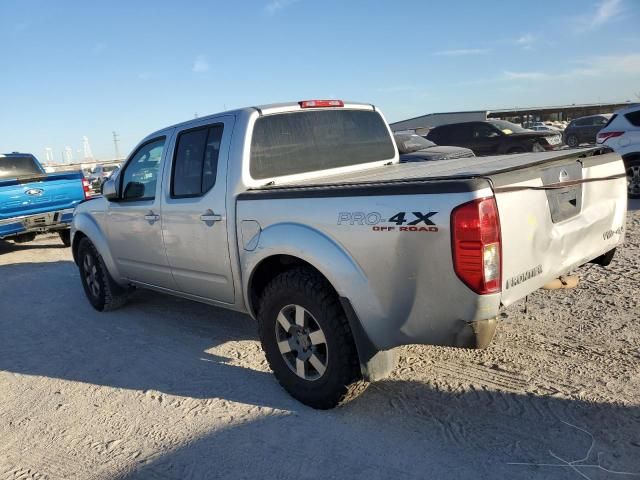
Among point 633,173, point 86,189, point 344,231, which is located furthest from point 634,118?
point 86,189

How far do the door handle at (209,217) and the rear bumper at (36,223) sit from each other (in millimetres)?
6549

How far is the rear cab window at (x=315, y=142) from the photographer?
3883 mm

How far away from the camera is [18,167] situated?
1084 centimetres

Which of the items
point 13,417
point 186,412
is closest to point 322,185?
point 186,412

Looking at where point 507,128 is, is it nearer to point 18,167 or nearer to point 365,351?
point 18,167

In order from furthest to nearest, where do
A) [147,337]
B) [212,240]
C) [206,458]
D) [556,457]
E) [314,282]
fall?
[147,337], [212,240], [314,282], [206,458], [556,457]

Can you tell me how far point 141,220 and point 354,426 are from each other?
2775mm

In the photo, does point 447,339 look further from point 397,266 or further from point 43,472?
point 43,472

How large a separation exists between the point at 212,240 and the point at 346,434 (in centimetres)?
173

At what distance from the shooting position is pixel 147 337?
15.9 feet

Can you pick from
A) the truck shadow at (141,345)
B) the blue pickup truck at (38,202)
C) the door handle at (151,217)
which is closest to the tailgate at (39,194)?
the blue pickup truck at (38,202)

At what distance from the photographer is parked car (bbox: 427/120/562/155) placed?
16000 mm

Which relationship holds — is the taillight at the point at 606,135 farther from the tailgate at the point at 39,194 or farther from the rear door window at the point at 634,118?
the tailgate at the point at 39,194

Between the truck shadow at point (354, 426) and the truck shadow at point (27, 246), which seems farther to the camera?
the truck shadow at point (27, 246)
